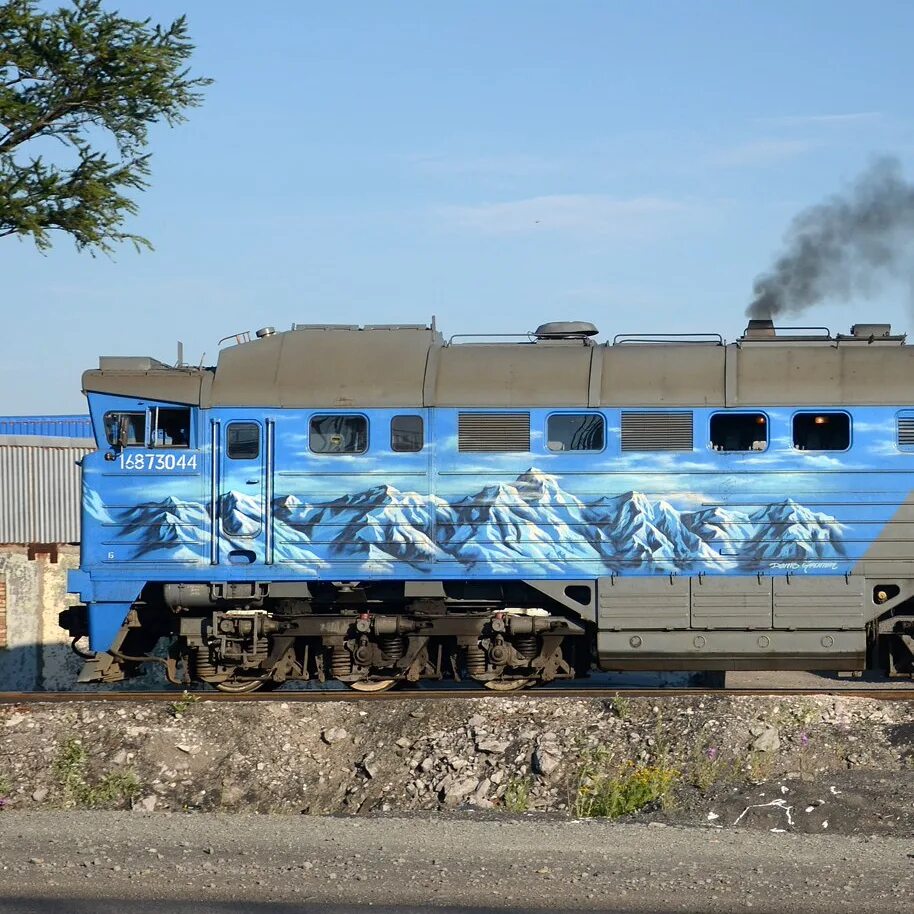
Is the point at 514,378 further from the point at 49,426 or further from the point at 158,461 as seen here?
the point at 49,426

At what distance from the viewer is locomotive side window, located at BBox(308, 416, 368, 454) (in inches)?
701

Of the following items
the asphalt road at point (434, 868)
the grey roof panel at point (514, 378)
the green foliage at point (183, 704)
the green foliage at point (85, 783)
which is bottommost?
the green foliage at point (85, 783)

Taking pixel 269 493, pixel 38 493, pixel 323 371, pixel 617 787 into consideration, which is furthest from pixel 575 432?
pixel 38 493

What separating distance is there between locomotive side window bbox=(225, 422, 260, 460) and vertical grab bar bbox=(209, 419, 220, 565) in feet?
0.59

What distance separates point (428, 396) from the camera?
17.7 m

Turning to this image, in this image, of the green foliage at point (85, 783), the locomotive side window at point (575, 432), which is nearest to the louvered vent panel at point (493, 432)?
the locomotive side window at point (575, 432)

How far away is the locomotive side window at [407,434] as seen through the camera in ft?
58.1

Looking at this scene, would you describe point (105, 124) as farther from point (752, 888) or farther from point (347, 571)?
point (752, 888)

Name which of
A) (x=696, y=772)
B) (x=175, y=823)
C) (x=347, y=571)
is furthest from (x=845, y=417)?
(x=175, y=823)

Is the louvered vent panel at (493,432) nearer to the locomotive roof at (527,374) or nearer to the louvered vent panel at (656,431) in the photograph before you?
the locomotive roof at (527,374)

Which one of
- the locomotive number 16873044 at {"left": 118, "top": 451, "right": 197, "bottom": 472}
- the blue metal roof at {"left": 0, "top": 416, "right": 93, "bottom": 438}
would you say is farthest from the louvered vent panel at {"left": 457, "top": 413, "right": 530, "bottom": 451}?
the blue metal roof at {"left": 0, "top": 416, "right": 93, "bottom": 438}

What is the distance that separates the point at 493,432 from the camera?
17.7 meters

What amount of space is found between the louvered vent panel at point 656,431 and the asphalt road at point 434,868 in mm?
6281

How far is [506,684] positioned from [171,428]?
599cm
